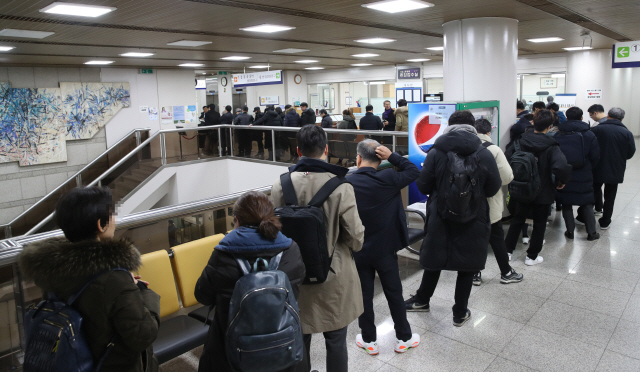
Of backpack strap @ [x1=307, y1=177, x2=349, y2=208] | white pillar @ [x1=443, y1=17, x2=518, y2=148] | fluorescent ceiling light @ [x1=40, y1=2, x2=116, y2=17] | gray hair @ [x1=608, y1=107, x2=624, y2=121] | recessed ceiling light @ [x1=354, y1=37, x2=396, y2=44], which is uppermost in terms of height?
recessed ceiling light @ [x1=354, y1=37, x2=396, y2=44]

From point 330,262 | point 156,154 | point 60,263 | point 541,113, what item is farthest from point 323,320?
point 156,154

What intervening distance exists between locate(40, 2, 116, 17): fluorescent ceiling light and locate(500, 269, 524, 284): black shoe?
5030 mm

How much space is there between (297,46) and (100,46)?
380 centimetres

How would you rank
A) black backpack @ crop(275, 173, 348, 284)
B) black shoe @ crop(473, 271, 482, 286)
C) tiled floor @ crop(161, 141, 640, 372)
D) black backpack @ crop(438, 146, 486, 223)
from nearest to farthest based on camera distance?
black backpack @ crop(275, 173, 348, 284) < tiled floor @ crop(161, 141, 640, 372) < black backpack @ crop(438, 146, 486, 223) < black shoe @ crop(473, 271, 482, 286)

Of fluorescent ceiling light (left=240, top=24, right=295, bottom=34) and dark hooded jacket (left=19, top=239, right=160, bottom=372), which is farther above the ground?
fluorescent ceiling light (left=240, top=24, right=295, bottom=34)

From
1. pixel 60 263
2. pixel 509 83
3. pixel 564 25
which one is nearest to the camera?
pixel 60 263

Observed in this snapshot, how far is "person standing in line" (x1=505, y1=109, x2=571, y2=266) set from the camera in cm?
497

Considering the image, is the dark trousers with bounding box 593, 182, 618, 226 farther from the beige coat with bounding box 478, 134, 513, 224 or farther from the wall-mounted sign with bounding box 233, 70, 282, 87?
the wall-mounted sign with bounding box 233, 70, 282, 87

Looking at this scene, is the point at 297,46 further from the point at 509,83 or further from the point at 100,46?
the point at 509,83

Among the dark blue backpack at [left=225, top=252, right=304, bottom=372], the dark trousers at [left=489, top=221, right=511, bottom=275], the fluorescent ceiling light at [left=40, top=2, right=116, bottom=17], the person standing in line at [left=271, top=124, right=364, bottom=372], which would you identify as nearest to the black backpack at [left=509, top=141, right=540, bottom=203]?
the dark trousers at [left=489, top=221, right=511, bottom=275]

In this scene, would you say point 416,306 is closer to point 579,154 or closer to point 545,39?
point 579,154

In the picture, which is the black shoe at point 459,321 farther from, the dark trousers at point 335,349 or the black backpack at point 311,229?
the black backpack at point 311,229

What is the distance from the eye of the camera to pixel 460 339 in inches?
145

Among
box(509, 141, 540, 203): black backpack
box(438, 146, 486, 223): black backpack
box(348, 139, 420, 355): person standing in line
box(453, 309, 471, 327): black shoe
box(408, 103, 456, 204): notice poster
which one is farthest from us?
box(408, 103, 456, 204): notice poster
